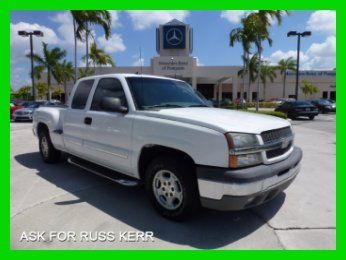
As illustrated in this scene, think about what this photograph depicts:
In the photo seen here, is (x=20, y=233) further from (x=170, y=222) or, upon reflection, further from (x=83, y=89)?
(x=83, y=89)

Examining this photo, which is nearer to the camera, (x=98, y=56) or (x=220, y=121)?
(x=220, y=121)

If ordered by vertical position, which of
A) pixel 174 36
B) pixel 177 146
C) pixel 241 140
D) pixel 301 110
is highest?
pixel 174 36

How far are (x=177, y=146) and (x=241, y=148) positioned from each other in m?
0.78

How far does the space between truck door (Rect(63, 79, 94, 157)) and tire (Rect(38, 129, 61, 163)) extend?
1030mm

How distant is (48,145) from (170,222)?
412 centimetres

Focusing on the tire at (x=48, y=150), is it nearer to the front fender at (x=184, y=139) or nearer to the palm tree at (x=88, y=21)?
the front fender at (x=184, y=139)

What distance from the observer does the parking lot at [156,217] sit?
11.5 ft

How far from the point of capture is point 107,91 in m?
5.02

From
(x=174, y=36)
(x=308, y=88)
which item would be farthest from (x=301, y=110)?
(x=308, y=88)

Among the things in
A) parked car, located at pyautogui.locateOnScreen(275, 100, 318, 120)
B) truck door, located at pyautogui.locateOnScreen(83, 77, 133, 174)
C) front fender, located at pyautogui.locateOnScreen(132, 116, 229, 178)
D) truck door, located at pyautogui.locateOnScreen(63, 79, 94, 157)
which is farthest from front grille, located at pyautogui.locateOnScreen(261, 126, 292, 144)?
parked car, located at pyautogui.locateOnScreen(275, 100, 318, 120)

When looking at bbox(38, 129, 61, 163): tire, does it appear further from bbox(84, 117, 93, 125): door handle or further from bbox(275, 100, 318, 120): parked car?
bbox(275, 100, 318, 120): parked car


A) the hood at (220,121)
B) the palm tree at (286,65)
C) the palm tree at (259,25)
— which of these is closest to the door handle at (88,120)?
the hood at (220,121)

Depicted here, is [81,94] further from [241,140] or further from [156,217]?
[241,140]

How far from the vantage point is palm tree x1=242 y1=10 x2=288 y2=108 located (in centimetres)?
2341
